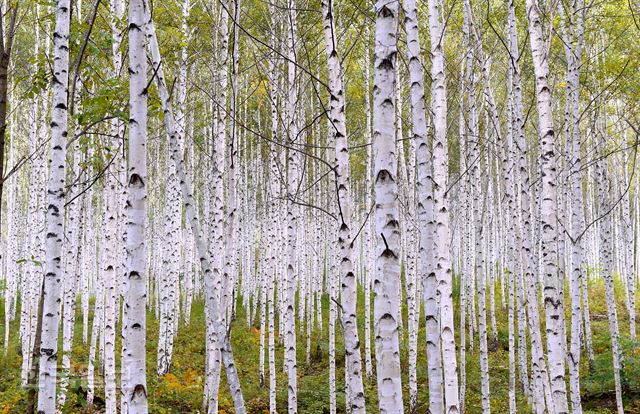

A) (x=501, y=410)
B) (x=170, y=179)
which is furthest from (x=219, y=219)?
(x=501, y=410)

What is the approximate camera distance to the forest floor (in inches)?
397

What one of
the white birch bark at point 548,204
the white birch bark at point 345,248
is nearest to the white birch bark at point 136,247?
the white birch bark at point 345,248

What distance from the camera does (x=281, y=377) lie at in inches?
495

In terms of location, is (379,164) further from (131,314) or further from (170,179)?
(170,179)

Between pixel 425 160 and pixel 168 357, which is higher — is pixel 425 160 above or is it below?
above

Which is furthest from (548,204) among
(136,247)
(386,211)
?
(136,247)

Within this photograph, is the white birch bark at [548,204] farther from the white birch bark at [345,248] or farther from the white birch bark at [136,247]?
the white birch bark at [136,247]

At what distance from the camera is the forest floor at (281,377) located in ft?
33.1

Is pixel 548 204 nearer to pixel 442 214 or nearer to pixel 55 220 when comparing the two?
pixel 442 214

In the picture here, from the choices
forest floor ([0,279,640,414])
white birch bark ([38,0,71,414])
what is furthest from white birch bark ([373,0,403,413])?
forest floor ([0,279,640,414])

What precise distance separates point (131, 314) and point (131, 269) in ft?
0.90

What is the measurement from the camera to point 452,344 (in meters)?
4.86

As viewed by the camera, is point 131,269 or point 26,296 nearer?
point 131,269

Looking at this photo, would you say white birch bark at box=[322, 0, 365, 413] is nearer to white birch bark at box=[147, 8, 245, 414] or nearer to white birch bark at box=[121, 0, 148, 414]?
white birch bark at box=[147, 8, 245, 414]
